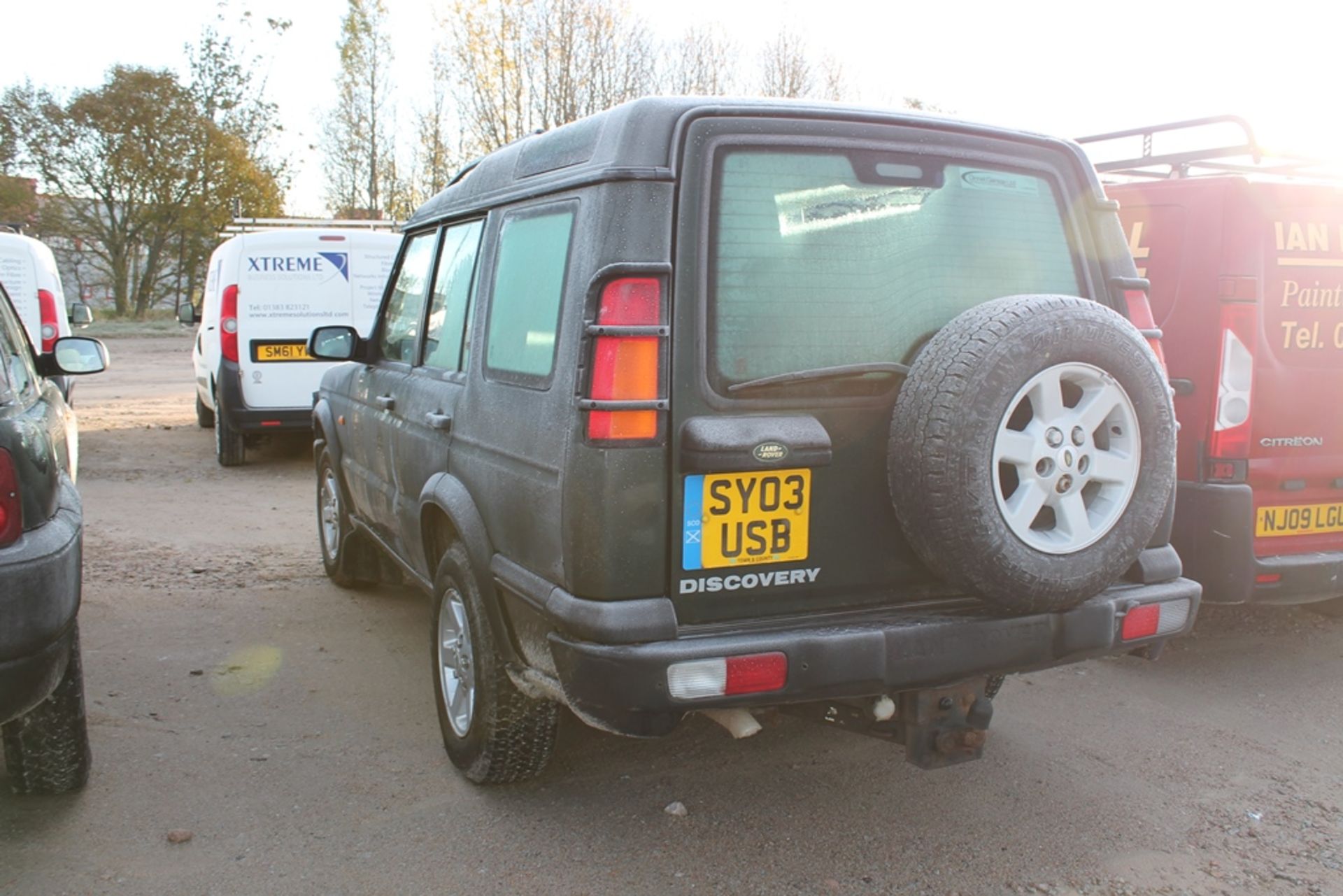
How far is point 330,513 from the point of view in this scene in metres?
6.06

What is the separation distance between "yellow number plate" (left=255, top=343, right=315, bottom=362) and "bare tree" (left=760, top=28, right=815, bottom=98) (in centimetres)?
2237

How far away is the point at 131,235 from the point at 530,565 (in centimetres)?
3261

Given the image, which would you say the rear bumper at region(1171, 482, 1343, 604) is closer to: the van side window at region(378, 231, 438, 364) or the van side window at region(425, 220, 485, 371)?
the van side window at region(425, 220, 485, 371)

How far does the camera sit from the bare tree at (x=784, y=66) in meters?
29.7

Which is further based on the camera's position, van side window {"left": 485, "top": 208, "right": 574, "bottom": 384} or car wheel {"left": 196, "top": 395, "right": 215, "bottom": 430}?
car wheel {"left": 196, "top": 395, "right": 215, "bottom": 430}

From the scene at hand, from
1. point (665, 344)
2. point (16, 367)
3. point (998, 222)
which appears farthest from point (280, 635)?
point (998, 222)

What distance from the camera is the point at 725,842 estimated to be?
10.7ft

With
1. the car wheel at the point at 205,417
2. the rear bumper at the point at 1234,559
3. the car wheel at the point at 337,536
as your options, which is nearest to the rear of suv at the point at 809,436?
the rear bumper at the point at 1234,559

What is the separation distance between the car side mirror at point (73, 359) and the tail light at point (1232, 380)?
14.8ft

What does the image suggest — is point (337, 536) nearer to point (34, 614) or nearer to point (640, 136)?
point (34, 614)

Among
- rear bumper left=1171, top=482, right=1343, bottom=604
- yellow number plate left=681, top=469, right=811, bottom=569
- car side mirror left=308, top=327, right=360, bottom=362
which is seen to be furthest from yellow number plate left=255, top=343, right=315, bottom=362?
yellow number plate left=681, top=469, right=811, bottom=569

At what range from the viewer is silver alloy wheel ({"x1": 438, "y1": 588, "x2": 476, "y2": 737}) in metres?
3.61

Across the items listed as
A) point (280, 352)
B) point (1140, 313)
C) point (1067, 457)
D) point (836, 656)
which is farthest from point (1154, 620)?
point (280, 352)

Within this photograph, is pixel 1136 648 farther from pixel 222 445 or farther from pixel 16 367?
pixel 222 445
